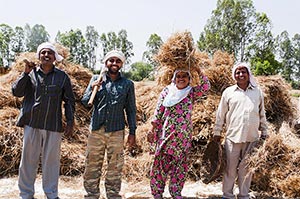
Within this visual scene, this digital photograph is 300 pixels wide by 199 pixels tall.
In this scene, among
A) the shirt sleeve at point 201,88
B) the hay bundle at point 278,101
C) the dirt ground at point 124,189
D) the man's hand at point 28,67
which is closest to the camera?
the man's hand at point 28,67

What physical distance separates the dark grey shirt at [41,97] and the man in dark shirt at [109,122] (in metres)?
0.30

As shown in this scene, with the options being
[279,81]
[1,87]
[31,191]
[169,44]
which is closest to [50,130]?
[31,191]

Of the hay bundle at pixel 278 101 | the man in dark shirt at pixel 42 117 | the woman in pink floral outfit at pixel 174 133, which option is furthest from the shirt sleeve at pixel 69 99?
the hay bundle at pixel 278 101

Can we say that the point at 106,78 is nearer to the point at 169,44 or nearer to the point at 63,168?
the point at 169,44

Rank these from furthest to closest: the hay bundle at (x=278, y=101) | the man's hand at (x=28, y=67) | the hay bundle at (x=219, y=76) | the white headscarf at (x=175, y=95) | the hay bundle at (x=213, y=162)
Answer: the hay bundle at (x=278, y=101) < the hay bundle at (x=219, y=76) < the hay bundle at (x=213, y=162) < the white headscarf at (x=175, y=95) < the man's hand at (x=28, y=67)

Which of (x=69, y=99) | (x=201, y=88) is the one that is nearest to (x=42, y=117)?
(x=69, y=99)

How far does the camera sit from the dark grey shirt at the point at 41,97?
10.5 feet

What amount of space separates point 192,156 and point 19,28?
33.2m

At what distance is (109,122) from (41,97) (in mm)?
735

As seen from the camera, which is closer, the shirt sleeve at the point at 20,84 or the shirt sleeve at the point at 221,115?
the shirt sleeve at the point at 20,84

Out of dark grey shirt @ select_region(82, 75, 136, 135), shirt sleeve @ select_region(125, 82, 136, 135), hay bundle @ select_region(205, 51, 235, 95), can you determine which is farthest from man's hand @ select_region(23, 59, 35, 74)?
hay bundle @ select_region(205, 51, 235, 95)

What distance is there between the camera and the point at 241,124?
3328mm

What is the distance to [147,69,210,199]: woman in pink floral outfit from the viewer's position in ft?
10.8

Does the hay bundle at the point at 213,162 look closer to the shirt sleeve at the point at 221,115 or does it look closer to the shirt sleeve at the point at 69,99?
the shirt sleeve at the point at 221,115
